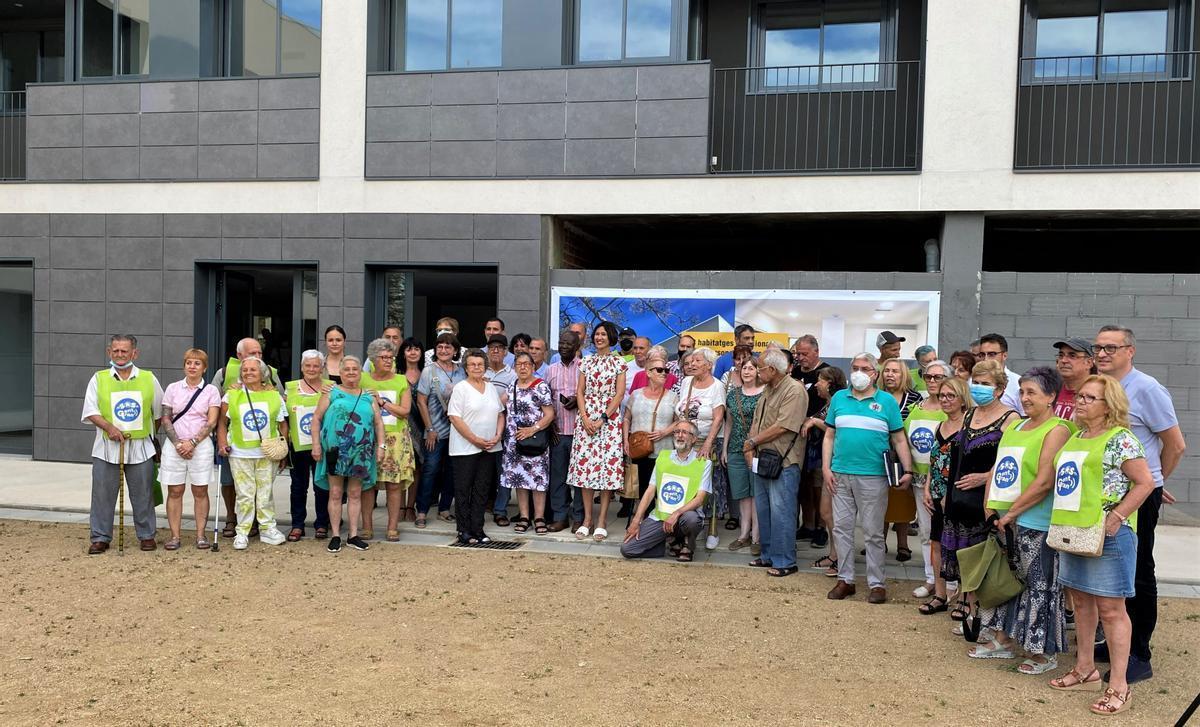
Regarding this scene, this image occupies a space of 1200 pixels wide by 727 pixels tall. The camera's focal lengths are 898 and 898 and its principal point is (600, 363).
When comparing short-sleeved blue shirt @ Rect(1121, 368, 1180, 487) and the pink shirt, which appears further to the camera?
the pink shirt

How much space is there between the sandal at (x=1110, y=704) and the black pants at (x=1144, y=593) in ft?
1.99

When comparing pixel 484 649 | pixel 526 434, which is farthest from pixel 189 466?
pixel 484 649

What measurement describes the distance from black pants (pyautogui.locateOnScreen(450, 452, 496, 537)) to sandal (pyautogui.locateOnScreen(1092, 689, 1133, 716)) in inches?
190

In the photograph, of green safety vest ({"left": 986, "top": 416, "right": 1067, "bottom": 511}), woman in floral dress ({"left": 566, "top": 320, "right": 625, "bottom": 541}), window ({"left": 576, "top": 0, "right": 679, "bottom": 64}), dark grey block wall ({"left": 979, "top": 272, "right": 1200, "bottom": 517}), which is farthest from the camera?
window ({"left": 576, "top": 0, "right": 679, "bottom": 64})

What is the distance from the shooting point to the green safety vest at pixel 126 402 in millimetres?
7312

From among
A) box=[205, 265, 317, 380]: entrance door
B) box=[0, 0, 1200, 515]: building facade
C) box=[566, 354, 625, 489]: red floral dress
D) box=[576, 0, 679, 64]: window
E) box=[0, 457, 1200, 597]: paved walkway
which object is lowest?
box=[0, 457, 1200, 597]: paved walkway

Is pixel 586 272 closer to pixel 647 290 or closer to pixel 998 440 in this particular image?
pixel 647 290

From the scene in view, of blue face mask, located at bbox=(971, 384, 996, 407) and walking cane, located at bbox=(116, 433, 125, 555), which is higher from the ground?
blue face mask, located at bbox=(971, 384, 996, 407)

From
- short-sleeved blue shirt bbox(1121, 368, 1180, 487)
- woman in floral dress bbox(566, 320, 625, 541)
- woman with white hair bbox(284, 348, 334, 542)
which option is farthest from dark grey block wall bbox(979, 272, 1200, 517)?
woman with white hair bbox(284, 348, 334, 542)

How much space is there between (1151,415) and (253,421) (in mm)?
6516

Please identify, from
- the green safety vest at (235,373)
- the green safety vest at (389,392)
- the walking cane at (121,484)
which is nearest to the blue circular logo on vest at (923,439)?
the green safety vest at (389,392)

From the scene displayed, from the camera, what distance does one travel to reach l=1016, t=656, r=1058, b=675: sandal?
500 cm

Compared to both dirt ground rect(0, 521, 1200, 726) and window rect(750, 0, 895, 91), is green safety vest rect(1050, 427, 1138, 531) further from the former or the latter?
window rect(750, 0, 895, 91)

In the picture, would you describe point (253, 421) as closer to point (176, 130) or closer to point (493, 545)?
point (493, 545)
